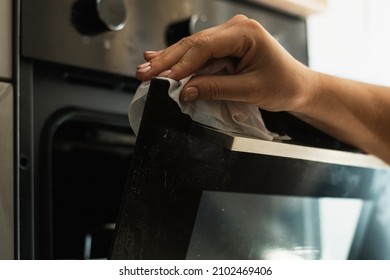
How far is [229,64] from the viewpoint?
1.79ft

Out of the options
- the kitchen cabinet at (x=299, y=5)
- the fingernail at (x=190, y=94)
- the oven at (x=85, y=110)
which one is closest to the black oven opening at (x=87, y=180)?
the oven at (x=85, y=110)

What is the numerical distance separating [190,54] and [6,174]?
245 mm

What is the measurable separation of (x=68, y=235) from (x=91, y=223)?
0.16ft

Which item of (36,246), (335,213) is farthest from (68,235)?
(335,213)

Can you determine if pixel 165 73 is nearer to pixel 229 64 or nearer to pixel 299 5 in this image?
pixel 229 64

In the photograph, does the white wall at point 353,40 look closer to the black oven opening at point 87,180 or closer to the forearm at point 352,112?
the forearm at point 352,112

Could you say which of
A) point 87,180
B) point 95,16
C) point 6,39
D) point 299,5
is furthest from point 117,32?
point 299,5

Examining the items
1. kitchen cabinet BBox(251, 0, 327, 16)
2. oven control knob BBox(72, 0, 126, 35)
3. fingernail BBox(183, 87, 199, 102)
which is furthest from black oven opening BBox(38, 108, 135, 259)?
kitchen cabinet BBox(251, 0, 327, 16)

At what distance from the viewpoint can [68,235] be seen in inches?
31.5

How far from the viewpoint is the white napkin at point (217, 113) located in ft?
1.71

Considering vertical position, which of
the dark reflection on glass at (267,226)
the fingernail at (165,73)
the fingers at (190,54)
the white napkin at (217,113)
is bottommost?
the dark reflection on glass at (267,226)
